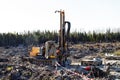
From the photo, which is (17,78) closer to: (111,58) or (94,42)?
(111,58)

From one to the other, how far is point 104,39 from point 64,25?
958 inches

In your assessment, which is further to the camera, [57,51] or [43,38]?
[43,38]

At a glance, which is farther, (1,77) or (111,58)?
(111,58)

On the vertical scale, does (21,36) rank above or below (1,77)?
above

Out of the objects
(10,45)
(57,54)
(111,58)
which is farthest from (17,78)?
(10,45)

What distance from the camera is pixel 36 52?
24438 millimetres

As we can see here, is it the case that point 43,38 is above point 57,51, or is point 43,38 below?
above

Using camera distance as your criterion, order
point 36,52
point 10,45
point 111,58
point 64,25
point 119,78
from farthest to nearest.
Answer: point 10,45 → point 111,58 → point 36,52 → point 64,25 → point 119,78

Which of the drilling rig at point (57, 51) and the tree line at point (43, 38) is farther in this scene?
the tree line at point (43, 38)

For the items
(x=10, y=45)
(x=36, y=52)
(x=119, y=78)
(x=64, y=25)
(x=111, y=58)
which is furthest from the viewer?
(x=10, y=45)

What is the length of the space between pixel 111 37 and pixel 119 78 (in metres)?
28.6

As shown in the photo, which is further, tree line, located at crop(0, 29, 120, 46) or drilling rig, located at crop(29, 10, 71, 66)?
tree line, located at crop(0, 29, 120, 46)

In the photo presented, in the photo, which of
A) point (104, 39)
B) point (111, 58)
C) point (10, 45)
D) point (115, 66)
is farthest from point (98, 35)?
point (115, 66)

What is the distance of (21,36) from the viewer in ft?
150
